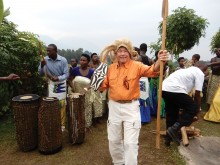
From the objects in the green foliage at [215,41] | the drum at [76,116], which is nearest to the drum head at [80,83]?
the drum at [76,116]

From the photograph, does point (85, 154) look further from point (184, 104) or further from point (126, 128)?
point (184, 104)

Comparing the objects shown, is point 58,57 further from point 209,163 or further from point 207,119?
point 207,119

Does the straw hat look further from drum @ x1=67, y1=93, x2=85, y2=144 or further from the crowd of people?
drum @ x1=67, y1=93, x2=85, y2=144

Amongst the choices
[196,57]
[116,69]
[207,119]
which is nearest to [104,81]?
[116,69]

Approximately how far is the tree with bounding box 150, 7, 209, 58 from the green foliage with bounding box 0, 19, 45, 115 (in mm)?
6380

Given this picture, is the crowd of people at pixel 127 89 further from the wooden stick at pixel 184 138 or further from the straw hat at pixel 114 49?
the wooden stick at pixel 184 138

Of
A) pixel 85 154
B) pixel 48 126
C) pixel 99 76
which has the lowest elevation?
pixel 85 154

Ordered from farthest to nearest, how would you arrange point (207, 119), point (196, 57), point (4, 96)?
1. point (196, 57)
2. point (207, 119)
3. point (4, 96)

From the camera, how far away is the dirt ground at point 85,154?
405cm

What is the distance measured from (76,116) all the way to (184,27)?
8053mm

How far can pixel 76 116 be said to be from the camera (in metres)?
4.54

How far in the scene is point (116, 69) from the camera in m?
3.45

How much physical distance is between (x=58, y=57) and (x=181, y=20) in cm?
740

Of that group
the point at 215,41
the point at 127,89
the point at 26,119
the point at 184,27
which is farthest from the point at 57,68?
the point at 215,41
